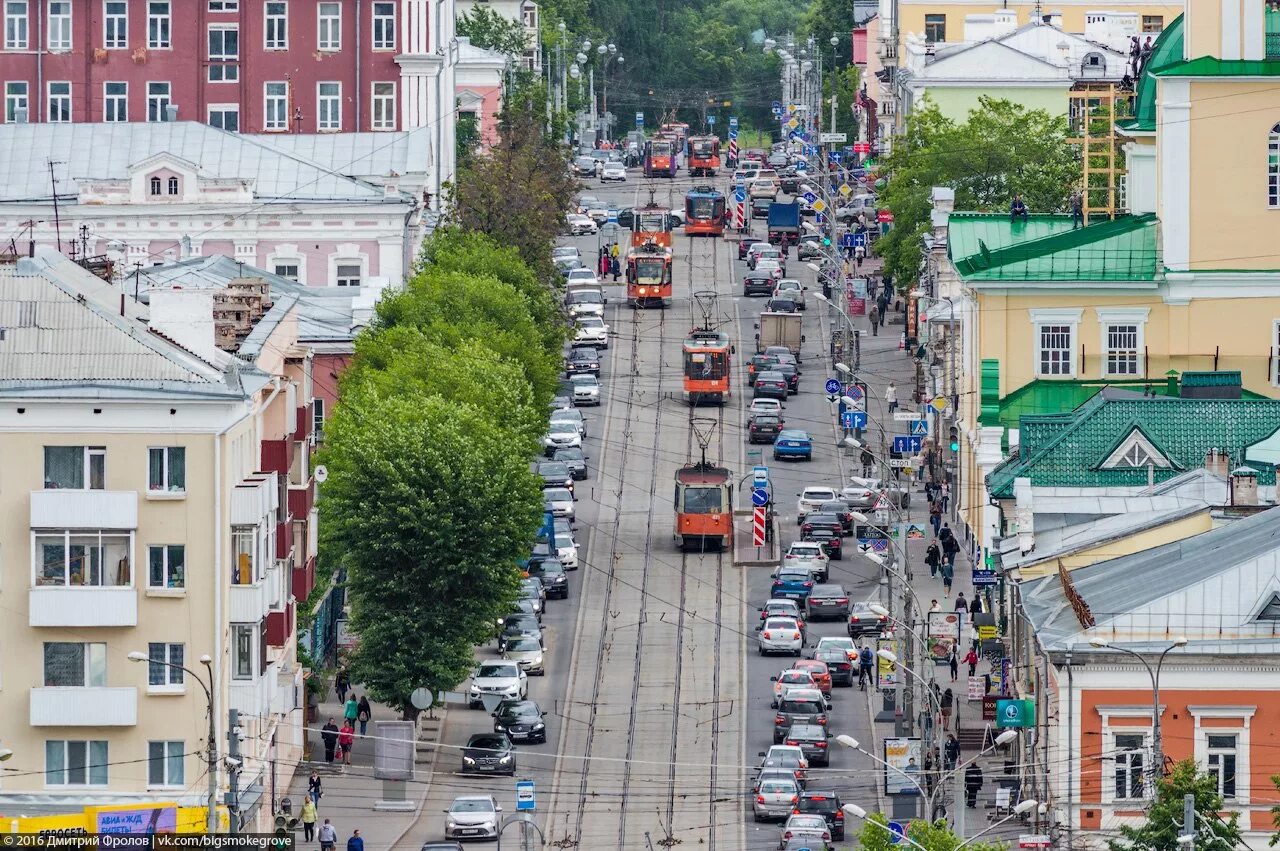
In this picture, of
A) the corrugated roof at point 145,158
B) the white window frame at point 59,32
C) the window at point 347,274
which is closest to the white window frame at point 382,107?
the corrugated roof at point 145,158

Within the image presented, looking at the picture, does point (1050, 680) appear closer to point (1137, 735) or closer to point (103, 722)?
point (1137, 735)

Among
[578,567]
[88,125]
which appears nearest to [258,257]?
[88,125]

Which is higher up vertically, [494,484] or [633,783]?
[494,484]

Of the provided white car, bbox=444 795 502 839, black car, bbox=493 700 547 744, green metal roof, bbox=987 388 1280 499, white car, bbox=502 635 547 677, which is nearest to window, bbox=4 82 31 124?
white car, bbox=502 635 547 677

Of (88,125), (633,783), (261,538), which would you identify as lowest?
(633,783)

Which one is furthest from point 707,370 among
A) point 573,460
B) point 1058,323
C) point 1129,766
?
point 1129,766

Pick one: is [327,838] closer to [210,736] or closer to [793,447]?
[210,736]
